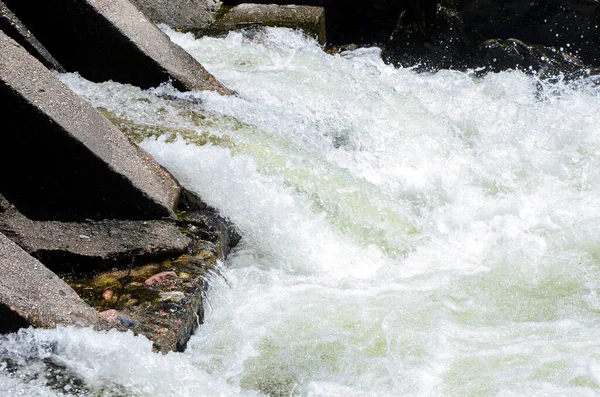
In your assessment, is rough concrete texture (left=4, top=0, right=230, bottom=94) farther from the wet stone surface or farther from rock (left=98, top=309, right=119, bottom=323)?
rock (left=98, top=309, right=119, bottom=323)

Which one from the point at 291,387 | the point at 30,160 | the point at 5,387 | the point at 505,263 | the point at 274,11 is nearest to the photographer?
the point at 5,387

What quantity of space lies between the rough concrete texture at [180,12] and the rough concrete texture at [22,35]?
87.4 inches

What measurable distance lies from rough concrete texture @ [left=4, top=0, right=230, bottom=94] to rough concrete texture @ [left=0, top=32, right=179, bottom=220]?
4.61 feet

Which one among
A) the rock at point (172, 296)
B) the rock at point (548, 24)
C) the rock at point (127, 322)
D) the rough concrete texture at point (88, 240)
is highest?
the rock at point (548, 24)

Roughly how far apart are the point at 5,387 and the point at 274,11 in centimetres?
594

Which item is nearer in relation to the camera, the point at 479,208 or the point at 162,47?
the point at 479,208

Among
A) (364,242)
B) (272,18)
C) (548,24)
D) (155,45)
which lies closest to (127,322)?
(364,242)

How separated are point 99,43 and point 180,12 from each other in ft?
8.03

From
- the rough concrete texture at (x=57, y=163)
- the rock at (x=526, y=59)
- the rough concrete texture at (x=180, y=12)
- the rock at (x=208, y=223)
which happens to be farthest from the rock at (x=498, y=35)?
the rough concrete texture at (x=57, y=163)

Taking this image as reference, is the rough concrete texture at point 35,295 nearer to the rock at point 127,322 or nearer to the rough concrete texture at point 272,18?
the rock at point 127,322

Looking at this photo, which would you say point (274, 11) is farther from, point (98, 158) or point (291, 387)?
point (291, 387)

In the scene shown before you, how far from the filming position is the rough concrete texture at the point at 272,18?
777 centimetres

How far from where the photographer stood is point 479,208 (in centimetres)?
525

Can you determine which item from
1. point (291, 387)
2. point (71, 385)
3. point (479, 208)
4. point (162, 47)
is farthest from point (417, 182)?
point (71, 385)
